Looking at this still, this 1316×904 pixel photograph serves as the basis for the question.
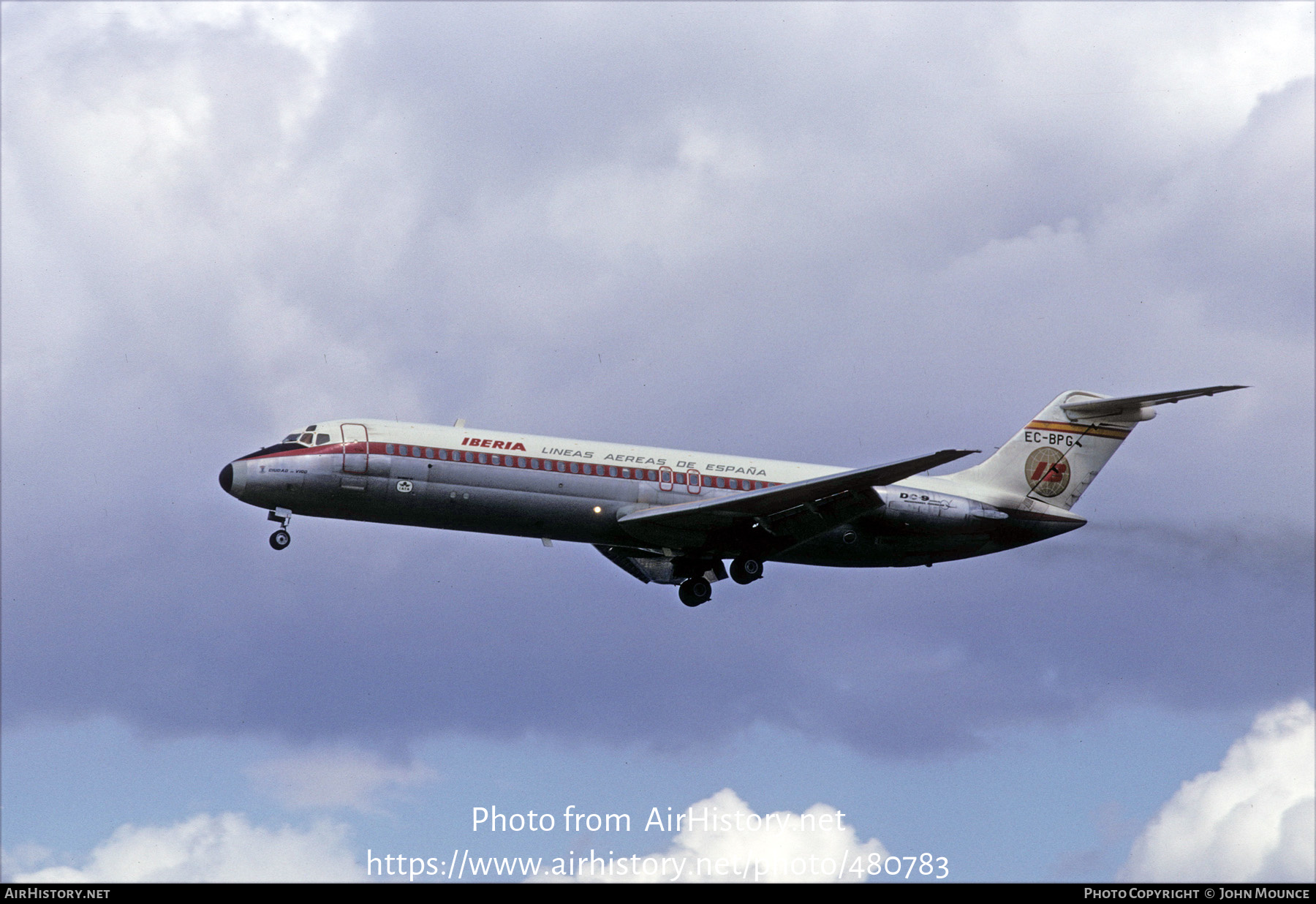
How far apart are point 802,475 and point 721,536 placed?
338 cm

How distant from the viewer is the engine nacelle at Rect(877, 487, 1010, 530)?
159 feet

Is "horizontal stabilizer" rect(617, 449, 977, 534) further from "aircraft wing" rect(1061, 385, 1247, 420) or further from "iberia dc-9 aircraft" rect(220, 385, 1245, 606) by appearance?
"aircraft wing" rect(1061, 385, 1247, 420)

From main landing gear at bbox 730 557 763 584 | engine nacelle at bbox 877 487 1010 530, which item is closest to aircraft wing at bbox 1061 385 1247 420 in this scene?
engine nacelle at bbox 877 487 1010 530

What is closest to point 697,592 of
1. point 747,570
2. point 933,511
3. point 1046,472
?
point 747,570

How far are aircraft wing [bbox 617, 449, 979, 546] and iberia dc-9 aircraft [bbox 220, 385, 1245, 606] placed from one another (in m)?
0.05

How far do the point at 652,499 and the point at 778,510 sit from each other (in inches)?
150

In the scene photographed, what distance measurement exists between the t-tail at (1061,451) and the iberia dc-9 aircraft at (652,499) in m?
0.37

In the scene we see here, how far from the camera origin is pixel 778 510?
4706cm

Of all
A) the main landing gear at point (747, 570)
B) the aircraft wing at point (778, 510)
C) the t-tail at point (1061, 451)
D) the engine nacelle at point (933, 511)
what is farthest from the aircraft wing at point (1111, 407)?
the main landing gear at point (747, 570)

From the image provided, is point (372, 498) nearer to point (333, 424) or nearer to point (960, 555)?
point (333, 424)

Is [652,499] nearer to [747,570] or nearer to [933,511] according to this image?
[747,570]
